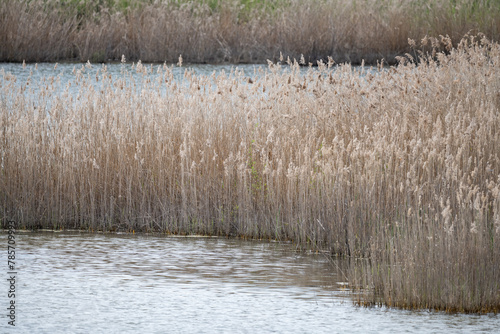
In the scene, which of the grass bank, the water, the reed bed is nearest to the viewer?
the water

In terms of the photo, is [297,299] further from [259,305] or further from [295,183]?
[295,183]

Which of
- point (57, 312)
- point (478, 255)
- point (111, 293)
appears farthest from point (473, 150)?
point (57, 312)

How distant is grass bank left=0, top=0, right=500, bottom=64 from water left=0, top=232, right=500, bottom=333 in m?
12.8

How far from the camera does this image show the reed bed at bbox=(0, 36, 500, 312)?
723 cm

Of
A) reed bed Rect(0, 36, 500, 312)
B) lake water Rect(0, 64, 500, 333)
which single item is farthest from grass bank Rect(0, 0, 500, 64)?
lake water Rect(0, 64, 500, 333)

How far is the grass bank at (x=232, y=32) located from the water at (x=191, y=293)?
12788 mm

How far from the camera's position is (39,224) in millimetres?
8297

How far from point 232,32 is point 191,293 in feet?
49.7

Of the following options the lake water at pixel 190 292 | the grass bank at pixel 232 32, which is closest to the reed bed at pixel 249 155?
the lake water at pixel 190 292

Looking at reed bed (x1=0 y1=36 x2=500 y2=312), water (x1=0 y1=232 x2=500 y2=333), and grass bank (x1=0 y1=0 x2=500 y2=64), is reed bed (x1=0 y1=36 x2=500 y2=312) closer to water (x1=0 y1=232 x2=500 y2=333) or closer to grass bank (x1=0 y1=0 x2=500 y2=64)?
water (x1=0 y1=232 x2=500 y2=333)

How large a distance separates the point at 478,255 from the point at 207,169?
3354 millimetres

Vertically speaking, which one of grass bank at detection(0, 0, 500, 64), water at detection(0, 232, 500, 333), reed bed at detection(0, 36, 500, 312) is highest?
grass bank at detection(0, 0, 500, 64)

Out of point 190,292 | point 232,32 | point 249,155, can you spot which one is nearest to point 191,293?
point 190,292

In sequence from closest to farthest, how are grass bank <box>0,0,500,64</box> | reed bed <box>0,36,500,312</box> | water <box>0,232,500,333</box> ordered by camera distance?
water <box>0,232,500,333</box> → reed bed <box>0,36,500,312</box> → grass bank <box>0,0,500,64</box>
